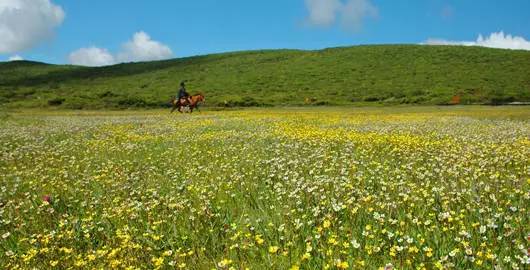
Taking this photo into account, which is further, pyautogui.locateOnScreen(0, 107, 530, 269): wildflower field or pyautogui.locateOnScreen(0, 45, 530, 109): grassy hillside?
pyautogui.locateOnScreen(0, 45, 530, 109): grassy hillside

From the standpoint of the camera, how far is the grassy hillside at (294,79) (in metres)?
82.4

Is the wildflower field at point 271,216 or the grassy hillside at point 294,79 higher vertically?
the grassy hillside at point 294,79

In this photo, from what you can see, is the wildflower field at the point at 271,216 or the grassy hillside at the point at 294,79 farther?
the grassy hillside at the point at 294,79

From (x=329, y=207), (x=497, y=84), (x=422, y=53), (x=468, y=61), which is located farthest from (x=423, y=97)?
(x=329, y=207)

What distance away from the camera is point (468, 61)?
12588 centimetres

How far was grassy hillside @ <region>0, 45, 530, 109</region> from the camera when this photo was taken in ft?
270

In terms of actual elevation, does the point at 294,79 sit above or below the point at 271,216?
above

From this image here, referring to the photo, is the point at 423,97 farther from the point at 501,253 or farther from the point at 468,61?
the point at 501,253

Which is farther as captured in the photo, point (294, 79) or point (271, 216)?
point (294, 79)

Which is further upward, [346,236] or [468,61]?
[468,61]

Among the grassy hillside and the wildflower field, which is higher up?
the grassy hillside

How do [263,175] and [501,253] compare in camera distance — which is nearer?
[501,253]

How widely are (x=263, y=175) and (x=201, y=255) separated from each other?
4.60m

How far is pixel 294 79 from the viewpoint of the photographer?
4584 inches
